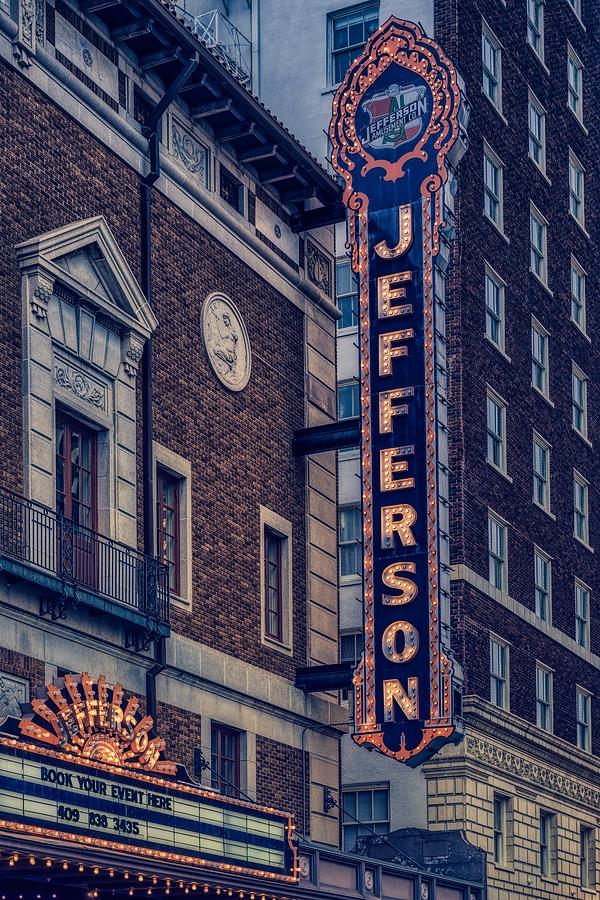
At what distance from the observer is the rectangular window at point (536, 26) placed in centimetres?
5047

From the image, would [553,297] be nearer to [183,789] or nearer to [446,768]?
[446,768]

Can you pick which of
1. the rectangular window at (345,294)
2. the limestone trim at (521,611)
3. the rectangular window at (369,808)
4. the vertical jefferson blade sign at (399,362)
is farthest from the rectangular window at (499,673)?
the vertical jefferson blade sign at (399,362)

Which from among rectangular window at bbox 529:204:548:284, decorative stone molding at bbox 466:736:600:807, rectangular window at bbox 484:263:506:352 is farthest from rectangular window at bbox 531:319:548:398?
decorative stone molding at bbox 466:736:600:807

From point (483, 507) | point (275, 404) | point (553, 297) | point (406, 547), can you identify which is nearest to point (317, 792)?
point (406, 547)

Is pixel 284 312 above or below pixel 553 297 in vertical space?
below

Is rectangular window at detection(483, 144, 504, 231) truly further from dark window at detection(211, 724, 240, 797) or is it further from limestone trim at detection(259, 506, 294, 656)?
dark window at detection(211, 724, 240, 797)

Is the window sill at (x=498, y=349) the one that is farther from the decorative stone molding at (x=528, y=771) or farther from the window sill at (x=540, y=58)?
the decorative stone molding at (x=528, y=771)

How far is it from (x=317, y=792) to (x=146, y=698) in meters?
6.02

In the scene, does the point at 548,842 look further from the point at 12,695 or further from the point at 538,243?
the point at 12,695

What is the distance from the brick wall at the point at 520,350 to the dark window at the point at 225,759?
1219 centimetres

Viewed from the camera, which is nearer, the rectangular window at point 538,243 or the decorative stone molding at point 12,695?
the decorative stone molding at point 12,695

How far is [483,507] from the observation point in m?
43.4

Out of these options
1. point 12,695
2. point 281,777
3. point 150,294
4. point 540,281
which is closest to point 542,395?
point 540,281

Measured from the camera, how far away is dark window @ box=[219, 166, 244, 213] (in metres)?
31.6
